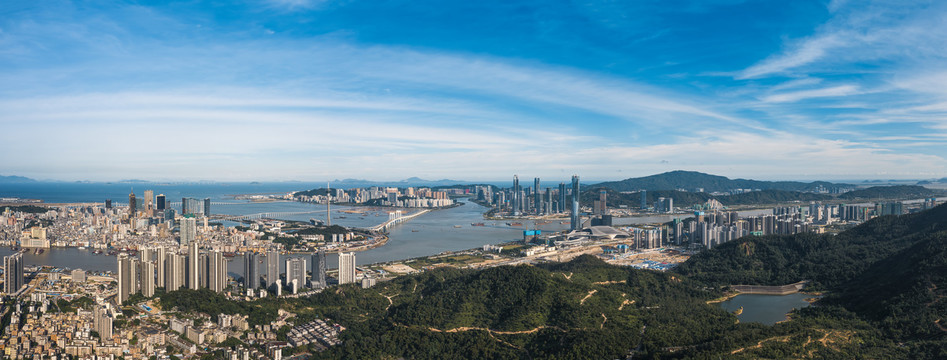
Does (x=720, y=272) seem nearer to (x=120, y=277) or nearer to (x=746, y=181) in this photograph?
(x=120, y=277)

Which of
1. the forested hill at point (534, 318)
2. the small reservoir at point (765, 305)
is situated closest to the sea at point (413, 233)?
the forested hill at point (534, 318)

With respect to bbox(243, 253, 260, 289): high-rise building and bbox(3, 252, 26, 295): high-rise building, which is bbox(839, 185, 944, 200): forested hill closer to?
bbox(243, 253, 260, 289): high-rise building

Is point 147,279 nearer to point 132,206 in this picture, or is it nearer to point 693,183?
point 132,206

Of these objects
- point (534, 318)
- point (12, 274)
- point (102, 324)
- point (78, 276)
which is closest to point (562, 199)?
point (534, 318)

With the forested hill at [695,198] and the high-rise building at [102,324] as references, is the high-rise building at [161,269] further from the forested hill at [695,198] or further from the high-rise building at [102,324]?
the forested hill at [695,198]

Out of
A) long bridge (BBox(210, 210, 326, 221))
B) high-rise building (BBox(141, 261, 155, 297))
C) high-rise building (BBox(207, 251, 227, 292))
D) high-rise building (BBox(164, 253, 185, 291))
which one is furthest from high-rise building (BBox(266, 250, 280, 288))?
long bridge (BBox(210, 210, 326, 221))
